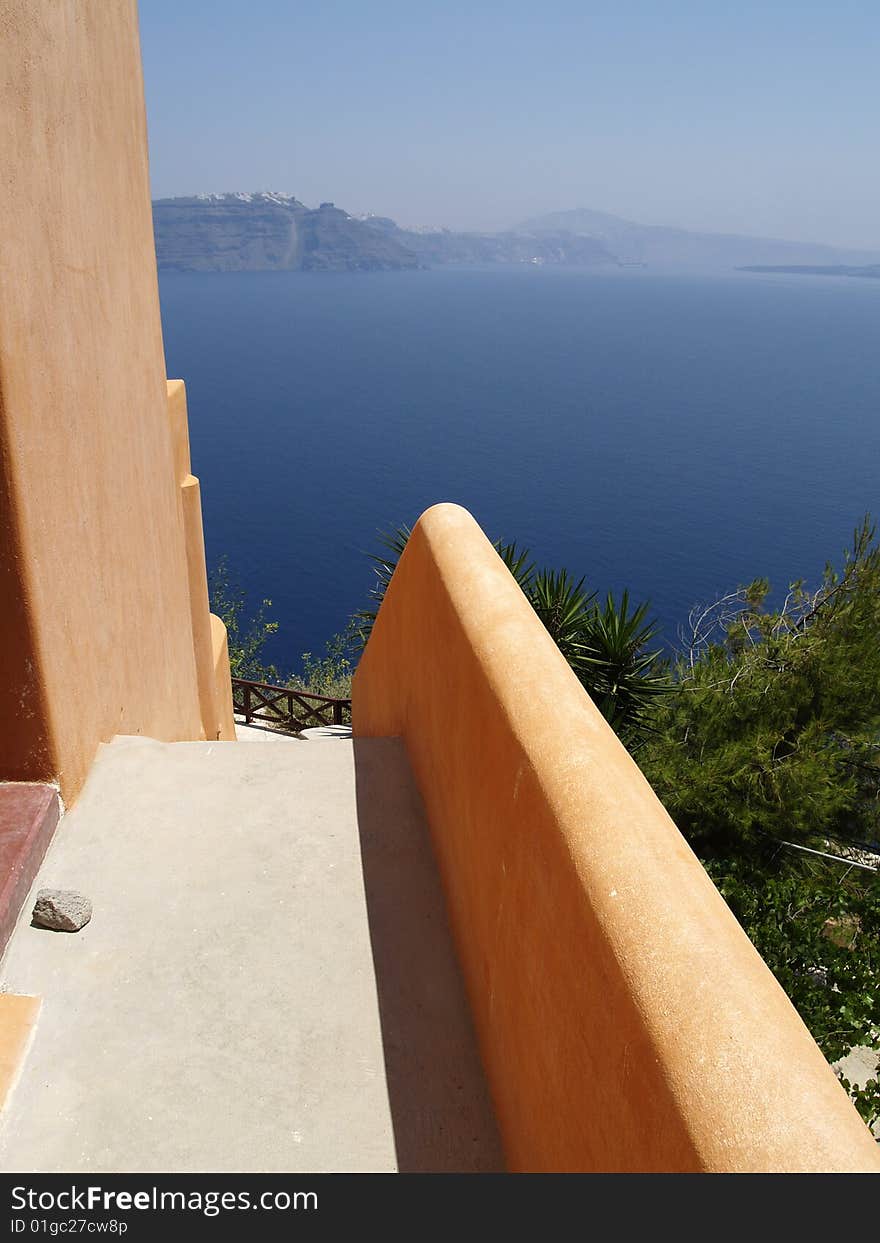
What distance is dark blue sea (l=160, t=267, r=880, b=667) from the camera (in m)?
73.4

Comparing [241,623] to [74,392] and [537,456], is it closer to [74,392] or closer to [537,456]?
[537,456]

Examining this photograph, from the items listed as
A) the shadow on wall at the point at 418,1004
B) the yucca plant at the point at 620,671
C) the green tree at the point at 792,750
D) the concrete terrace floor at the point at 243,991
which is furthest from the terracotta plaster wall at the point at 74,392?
the yucca plant at the point at 620,671

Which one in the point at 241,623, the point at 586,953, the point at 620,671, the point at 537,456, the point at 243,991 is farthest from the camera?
the point at 537,456

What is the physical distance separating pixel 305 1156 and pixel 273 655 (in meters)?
58.4

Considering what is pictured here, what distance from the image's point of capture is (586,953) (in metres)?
1.74

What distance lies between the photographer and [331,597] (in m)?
68.0

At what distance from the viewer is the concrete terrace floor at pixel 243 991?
227 cm

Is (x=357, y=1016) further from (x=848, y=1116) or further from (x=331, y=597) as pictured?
(x=331, y=597)

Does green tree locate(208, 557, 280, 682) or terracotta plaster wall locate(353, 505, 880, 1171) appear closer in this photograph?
terracotta plaster wall locate(353, 505, 880, 1171)

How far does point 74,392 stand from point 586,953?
278 centimetres

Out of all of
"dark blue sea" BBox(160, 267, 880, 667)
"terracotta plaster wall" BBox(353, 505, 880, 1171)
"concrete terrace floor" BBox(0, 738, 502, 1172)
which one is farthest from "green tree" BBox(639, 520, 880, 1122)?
"dark blue sea" BBox(160, 267, 880, 667)

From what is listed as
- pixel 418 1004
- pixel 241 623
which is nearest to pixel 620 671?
pixel 418 1004

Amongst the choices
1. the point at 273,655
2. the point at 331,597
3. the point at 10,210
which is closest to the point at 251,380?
the point at 331,597

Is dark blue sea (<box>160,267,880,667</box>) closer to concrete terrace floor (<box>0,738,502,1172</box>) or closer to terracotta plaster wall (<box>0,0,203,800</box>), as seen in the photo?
terracotta plaster wall (<box>0,0,203,800</box>)
